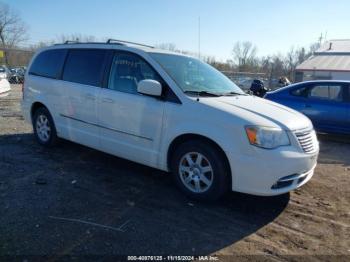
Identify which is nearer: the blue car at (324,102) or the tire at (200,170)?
the tire at (200,170)

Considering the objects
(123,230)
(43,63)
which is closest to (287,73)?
(43,63)

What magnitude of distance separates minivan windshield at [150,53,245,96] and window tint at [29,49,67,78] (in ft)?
6.88

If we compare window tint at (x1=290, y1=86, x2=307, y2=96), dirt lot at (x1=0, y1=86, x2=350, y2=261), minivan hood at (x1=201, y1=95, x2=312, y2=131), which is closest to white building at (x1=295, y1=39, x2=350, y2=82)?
window tint at (x1=290, y1=86, x2=307, y2=96)

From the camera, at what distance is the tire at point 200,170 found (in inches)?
161

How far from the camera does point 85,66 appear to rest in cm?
560

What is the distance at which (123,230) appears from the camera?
349cm

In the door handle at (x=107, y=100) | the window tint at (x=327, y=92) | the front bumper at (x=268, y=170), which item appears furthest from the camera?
the window tint at (x=327, y=92)

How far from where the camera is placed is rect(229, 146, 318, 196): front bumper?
12.5 feet

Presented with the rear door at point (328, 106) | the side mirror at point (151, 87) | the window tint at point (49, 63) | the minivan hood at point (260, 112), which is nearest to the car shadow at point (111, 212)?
the minivan hood at point (260, 112)

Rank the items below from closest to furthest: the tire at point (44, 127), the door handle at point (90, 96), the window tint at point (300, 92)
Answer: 1. the door handle at point (90, 96)
2. the tire at point (44, 127)
3. the window tint at point (300, 92)

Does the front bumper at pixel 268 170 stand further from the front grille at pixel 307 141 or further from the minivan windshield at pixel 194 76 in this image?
the minivan windshield at pixel 194 76

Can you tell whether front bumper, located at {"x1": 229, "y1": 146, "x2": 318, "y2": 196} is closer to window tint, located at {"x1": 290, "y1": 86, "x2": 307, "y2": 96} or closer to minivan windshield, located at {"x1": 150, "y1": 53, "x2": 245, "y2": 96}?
minivan windshield, located at {"x1": 150, "y1": 53, "x2": 245, "y2": 96}

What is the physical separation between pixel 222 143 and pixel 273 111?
0.92 meters

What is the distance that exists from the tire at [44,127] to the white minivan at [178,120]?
0.26 feet
